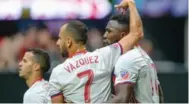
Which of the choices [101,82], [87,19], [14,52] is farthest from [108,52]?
[87,19]

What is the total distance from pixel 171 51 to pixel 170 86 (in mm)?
4255

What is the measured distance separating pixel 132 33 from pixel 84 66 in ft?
1.48

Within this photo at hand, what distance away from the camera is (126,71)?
690 cm

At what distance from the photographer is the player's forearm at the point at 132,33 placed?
691 centimetres

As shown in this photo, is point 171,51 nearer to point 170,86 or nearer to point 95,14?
point 95,14

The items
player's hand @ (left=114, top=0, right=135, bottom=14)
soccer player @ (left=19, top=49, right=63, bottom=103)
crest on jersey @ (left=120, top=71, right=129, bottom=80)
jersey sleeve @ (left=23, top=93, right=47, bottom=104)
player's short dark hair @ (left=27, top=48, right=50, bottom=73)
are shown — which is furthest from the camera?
player's short dark hair @ (left=27, top=48, right=50, bottom=73)

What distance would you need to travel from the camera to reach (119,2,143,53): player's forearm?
691 centimetres

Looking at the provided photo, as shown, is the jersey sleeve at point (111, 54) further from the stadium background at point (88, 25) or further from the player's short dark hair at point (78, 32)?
the stadium background at point (88, 25)

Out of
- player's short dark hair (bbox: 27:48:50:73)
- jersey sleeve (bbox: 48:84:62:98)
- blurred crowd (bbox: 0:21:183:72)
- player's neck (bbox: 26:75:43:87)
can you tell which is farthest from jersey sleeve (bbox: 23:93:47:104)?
blurred crowd (bbox: 0:21:183:72)

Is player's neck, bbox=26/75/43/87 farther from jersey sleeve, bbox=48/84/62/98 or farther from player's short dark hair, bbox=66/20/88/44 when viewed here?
player's short dark hair, bbox=66/20/88/44

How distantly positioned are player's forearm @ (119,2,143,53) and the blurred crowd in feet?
18.2

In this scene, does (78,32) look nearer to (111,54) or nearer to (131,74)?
(111,54)

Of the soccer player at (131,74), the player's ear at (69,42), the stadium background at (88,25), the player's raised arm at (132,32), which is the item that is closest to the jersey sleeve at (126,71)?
the soccer player at (131,74)

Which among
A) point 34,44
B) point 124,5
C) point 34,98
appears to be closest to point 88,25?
point 34,44
